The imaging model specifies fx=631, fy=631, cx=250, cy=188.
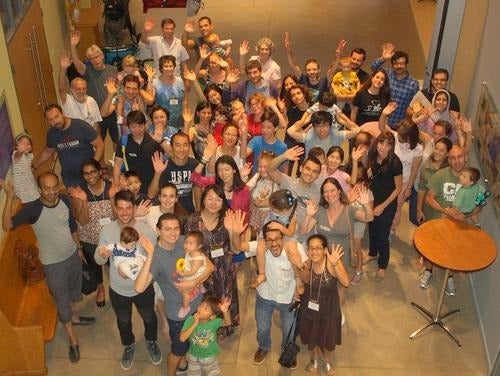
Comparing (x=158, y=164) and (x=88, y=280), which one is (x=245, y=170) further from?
(x=88, y=280)

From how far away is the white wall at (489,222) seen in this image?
5.80 metres

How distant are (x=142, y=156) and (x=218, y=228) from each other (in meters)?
1.32

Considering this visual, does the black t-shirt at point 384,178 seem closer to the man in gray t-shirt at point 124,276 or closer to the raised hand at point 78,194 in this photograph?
the man in gray t-shirt at point 124,276

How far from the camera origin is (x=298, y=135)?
662 centimetres

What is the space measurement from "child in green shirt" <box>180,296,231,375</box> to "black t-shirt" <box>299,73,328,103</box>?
3.14m

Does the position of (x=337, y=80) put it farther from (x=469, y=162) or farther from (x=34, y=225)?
(x=34, y=225)

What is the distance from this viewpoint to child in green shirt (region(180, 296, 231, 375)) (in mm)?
4879

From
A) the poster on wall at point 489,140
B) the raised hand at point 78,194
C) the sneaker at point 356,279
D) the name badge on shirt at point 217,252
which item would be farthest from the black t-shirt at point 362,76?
the raised hand at point 78,194

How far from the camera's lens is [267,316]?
17.8 ft

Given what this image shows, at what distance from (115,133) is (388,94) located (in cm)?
335

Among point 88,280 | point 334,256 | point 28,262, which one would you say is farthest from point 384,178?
point 28,262

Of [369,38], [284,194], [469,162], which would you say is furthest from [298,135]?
[369,38]

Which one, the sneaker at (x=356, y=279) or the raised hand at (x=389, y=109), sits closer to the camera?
the sneaker at (x=356, y=279)

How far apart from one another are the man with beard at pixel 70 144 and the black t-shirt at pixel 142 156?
0.51 meters
